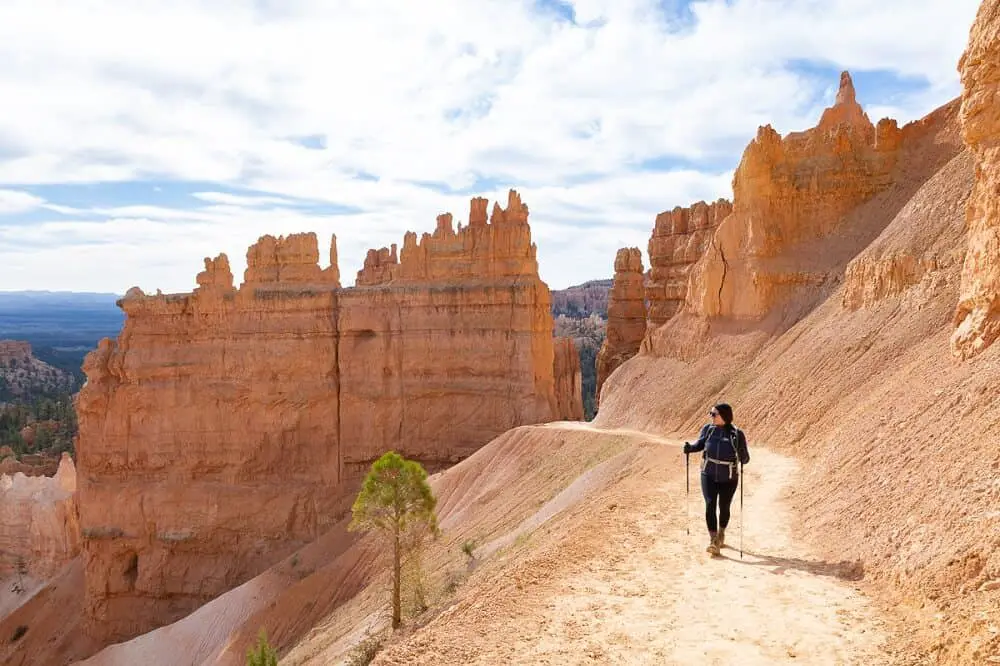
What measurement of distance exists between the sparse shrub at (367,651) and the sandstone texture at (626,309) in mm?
33617

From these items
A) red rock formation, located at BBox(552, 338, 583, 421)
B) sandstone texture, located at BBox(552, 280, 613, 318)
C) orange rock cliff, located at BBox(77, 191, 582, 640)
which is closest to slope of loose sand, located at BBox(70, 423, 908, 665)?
orange rock cliff, located at BBox(77, 191, 582, 640)

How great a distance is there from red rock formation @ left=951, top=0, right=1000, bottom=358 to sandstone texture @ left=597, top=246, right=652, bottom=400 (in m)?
36.3

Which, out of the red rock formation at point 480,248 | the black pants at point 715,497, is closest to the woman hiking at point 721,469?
the black pants at point 715,497

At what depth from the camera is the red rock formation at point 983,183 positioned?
11500mm

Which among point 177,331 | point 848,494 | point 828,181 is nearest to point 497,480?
point 828,181

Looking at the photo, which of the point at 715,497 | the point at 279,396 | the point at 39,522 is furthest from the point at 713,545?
the point at 39,522

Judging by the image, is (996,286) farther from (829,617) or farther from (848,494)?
(829,617)

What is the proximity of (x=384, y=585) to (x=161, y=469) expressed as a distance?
19.7 m

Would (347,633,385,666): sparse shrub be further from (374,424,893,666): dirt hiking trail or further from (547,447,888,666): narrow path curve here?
(547,447,888,666): narrow path curve

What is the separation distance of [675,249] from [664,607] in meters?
37.0

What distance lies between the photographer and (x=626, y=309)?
50.5m

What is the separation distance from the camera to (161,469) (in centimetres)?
3859

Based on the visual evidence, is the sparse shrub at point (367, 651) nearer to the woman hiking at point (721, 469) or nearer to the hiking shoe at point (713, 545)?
the hiking shoe at point (713, 545)

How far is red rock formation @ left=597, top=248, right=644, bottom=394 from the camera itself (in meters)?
49.5
